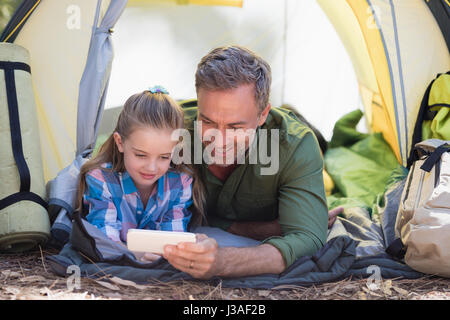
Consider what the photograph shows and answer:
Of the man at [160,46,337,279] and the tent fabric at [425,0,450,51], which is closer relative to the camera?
the man at [160,46,337,279]

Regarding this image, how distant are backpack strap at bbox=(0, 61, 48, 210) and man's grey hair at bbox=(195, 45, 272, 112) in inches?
33.8

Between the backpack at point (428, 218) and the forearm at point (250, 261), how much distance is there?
0.58 meters

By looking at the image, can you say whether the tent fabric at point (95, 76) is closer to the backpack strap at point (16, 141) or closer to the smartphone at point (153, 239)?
the backpack strap at point (16, 141)

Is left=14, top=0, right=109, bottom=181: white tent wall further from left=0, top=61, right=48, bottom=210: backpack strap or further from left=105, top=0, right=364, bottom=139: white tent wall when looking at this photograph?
left=105, top=0, right=364, bottom=139: white tent wall

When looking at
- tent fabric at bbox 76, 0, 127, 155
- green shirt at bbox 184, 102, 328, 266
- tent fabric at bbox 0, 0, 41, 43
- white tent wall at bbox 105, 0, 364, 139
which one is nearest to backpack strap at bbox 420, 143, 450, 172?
green shirt at bbox 184, 102, 328, 266

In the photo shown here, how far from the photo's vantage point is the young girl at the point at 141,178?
6.91ft

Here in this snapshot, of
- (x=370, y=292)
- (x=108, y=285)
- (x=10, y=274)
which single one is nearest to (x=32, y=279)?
(x=10, y=274)

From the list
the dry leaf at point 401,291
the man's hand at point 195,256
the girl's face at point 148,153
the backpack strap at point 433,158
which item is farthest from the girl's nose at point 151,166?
the backpack strap at point 433,158

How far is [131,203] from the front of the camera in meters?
2.21

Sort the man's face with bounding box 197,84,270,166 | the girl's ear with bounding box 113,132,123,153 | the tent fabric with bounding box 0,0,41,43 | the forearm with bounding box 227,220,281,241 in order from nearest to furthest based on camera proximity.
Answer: the man's face with bounding box 197,84,270,166 < the girl's ear with bounding box 113,132,123,153 < the forearm with bounding box 227,220,281,241 < the tent fabric with bounding box 0,0,41,43

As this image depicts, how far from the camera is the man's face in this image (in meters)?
2.00

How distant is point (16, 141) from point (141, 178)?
24.3 inches

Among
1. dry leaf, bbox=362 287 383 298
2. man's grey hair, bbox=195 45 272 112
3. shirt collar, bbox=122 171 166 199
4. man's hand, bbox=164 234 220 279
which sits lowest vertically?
dry leaf, bbox=362 287 383 298

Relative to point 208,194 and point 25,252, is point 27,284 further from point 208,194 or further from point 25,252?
point 208,194
